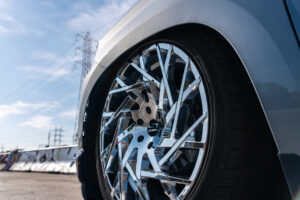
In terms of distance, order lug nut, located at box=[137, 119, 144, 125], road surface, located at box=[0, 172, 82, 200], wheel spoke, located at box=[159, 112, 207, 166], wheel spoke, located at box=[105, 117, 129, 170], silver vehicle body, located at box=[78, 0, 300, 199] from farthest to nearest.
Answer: road surface, located at box=[0, 172, 82, 200], wheel spoke, located at box=[105, 117, 129, 170], lug nut, located at box=[137, 119, 144, 125], wheel spoke, located at box=[159, 112, 207, 166], silver vehicle body, located at box=[78, 0, 300, 199]

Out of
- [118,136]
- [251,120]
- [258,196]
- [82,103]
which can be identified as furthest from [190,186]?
[82,103]

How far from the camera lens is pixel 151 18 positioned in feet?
6.76

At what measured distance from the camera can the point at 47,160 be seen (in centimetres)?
1043

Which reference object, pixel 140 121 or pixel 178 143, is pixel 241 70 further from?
pixel 140 121

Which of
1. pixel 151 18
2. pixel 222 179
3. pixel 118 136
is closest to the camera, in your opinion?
pixel 222 179

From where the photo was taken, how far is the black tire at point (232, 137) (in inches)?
54.7

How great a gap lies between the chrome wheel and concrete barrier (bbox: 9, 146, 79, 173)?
5848 mm

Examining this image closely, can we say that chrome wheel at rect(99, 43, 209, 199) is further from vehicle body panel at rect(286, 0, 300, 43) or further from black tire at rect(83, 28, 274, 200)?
vehicle body panel at rect(286, 0, 300, 43)

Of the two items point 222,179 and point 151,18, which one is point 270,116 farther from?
point 151,18

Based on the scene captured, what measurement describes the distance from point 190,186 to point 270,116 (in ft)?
2.07

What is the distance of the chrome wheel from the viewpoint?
67.4 inches

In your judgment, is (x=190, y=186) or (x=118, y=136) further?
(x=118, y=136)

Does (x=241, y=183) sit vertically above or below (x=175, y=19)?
below

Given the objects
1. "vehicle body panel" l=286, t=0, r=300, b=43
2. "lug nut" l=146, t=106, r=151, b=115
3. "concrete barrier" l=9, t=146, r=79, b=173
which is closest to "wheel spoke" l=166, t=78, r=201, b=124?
"lug nut" l=146, t=106, r=151, b=115
